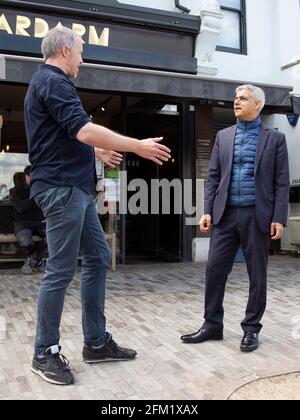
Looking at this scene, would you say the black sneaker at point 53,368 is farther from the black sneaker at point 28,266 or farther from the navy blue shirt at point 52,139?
the black sneaker at point 28,266

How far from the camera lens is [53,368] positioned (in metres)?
2.95

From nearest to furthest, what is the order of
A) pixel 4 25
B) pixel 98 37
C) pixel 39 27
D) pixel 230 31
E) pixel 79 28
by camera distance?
pixel 4 25 < pixel 39 27 < pixel 79 28 < pixel 98 37 < pixel 230 31

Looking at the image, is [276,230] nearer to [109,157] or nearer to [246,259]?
[246,259]

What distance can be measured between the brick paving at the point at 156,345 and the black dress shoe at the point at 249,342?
2.2 inches

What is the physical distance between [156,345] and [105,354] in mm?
551

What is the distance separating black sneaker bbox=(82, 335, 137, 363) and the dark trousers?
32.5 inches

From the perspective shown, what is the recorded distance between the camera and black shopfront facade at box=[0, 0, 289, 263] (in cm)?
636

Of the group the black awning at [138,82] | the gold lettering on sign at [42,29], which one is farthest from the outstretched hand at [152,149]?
the gold lettering on sign at [42,29]

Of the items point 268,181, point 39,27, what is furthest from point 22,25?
point 268,181

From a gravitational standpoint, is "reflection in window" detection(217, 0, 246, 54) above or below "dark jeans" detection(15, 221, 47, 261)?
above

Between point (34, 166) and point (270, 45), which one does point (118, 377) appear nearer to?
point (34, 166)

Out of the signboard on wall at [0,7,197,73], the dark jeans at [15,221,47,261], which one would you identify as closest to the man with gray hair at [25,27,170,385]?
the dark jeans at [15,221,47,261]

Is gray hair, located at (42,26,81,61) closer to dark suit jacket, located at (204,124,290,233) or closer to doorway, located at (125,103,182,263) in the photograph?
dark suit jacket, located at (204,124,290,233)
